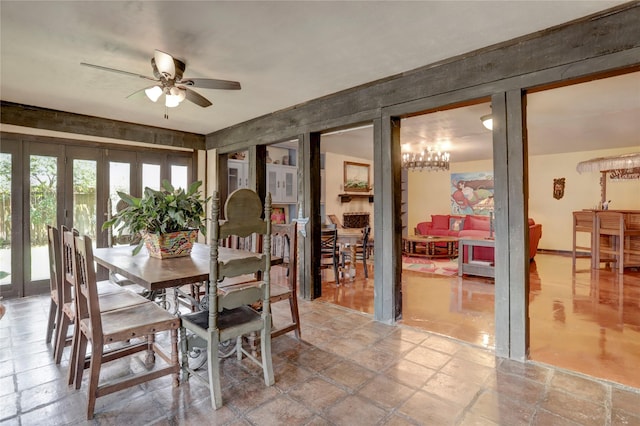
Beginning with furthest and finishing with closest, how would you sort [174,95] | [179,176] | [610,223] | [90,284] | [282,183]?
[282,183] < [610,223] < [179,176] < [174,95] < [90,284]

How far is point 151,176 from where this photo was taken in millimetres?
5223

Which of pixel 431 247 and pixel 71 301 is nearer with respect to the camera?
pixel 71 301

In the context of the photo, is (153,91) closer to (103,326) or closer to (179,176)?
(103,326)

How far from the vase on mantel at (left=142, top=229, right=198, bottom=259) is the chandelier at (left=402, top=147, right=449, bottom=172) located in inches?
183

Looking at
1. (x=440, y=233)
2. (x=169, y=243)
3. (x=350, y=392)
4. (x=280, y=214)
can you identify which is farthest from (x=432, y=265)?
(x=169, y=243)

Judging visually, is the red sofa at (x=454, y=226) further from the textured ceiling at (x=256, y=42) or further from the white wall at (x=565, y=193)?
the textured ceiling at (x=256, y=42)

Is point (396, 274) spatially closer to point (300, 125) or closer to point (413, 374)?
point (413, 374)

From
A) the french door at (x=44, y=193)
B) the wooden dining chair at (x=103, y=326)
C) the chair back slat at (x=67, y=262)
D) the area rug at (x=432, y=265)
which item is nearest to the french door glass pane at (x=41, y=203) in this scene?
the french door at (x=44, y=193)

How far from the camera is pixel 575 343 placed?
9.00ft

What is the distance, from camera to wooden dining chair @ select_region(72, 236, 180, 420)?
1802mm

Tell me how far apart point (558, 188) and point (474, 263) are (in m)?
4.34

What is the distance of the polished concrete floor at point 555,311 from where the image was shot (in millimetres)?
2500

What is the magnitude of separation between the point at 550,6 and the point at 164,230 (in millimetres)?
3004

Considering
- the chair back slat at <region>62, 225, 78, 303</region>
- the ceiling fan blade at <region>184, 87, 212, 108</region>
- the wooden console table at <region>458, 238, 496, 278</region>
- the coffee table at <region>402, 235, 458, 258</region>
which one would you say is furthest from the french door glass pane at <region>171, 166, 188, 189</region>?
the wooden console table at <region>458, 238, 496, 278</region>
